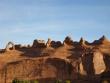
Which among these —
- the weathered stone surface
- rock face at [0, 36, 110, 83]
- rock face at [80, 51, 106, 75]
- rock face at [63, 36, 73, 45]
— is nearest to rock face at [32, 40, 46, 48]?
rock face at [0, 36, 110, 83]

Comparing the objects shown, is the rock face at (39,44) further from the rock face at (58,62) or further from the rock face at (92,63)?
the rock face at (92,63)

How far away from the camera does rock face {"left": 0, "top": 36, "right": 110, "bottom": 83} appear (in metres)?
109

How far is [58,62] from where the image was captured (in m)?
111

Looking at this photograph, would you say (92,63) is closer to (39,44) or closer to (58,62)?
(58,62)

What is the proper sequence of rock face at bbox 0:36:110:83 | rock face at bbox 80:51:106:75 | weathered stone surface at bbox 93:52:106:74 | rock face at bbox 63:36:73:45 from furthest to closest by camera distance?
rock face at bbox 63:36:73:45 → weathered stone surface at bbox 93:52:106:74 → rock face at bbox 80:51:106:75 → rock face at bbox 0:36:110:83

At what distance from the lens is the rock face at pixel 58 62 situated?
108938 millimetres

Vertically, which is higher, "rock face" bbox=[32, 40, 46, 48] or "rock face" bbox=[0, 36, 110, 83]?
"rock face" bbox=[32, 40, 46, 48]

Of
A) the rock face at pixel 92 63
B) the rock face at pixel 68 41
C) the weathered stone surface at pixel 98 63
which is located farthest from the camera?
the rock face at pixel 68 41

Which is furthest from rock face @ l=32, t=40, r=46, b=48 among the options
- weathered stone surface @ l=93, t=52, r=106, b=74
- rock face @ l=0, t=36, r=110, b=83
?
weathered stone surface @ l=93, t=52, r=106, b=74

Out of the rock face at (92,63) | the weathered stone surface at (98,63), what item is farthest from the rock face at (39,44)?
the weathered stone surface at (98,63)

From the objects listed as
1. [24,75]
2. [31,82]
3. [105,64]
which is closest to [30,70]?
[24,75]

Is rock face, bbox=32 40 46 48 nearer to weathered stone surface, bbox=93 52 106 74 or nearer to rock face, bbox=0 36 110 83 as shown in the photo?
rock face, bbox=0 36 110 83

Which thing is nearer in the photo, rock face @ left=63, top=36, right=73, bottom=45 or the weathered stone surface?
the weathered stone surface

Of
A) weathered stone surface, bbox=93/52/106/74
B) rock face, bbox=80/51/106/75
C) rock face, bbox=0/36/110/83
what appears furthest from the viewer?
weathered stone surface, bbox=93/52/106/74
